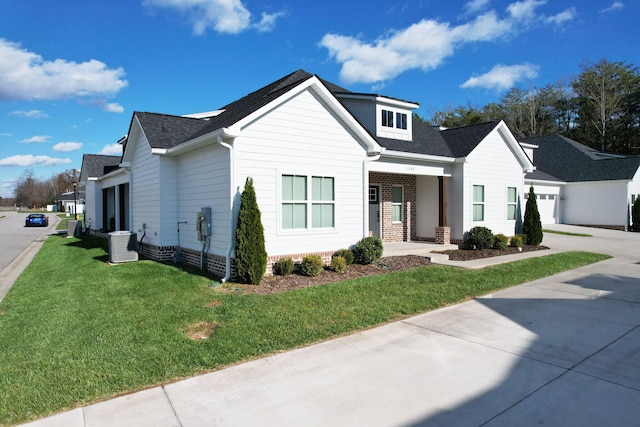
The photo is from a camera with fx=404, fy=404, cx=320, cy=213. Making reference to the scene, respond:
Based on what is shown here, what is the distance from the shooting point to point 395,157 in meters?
13.9

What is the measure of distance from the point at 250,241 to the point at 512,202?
13436 mm

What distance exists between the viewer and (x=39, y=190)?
104750 mm

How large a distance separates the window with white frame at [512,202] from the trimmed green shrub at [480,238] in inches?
132

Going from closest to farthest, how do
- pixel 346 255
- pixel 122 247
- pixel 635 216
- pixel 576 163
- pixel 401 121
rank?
pixel 346 255
pixel 122 247
pixel 401 121
pixel 635 216
pixel 576 163

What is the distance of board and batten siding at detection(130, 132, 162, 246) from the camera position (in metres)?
12.3

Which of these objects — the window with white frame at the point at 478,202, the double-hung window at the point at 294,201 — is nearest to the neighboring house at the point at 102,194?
the double-hung window at the point at 294,201

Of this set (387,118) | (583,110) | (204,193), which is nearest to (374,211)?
(387,118)

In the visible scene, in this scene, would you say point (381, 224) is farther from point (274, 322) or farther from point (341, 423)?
point (341, 423)

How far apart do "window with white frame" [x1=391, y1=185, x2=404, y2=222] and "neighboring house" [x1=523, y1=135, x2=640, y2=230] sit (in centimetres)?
1122

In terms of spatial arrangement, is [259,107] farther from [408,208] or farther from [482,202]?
[482,202]

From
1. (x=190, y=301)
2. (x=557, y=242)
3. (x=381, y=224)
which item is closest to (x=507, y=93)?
(x=557, y=242)

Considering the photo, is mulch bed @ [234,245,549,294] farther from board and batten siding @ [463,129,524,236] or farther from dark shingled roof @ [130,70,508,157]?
dark shingled roof @ [130,70,508,157]

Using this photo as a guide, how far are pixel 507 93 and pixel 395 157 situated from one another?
149 ft

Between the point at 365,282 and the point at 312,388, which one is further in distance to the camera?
the point at 365,282
